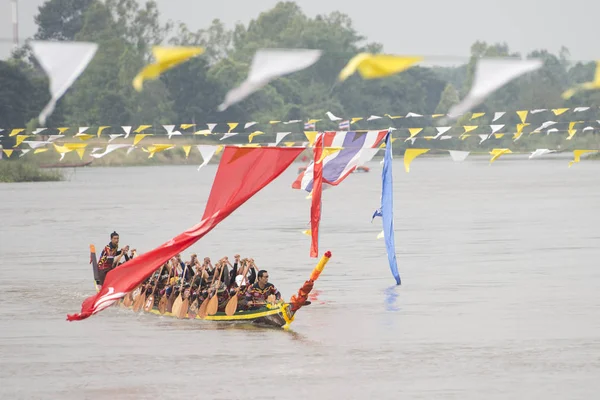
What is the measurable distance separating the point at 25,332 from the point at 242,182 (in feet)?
22.1

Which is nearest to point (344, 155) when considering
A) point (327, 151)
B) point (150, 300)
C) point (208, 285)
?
point (327, 151)

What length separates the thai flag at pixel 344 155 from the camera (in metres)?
28.7

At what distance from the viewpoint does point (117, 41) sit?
13075 centimetres

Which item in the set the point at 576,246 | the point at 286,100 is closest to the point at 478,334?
the point at 576,246

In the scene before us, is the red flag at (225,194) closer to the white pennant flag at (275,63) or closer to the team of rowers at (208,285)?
the team of rowers at (208,285)

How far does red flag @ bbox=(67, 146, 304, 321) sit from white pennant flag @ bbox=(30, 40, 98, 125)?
4.61 meters

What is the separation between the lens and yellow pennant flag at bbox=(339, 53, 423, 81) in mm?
16391

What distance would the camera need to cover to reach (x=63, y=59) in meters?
18.7

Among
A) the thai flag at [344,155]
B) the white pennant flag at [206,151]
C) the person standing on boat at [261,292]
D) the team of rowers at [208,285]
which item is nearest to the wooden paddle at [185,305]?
the team of rowers at [208,285]

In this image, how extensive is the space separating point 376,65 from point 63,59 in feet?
16.1

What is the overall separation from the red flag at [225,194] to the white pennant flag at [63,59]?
4613mm

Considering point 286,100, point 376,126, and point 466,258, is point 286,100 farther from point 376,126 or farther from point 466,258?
point 466,258

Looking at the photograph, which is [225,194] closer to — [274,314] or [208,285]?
[274,314]

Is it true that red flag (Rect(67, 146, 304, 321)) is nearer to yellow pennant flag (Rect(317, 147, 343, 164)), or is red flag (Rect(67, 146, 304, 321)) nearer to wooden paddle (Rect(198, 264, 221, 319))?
yellow pennant flag (Rect(317, 147, 343, 164))
